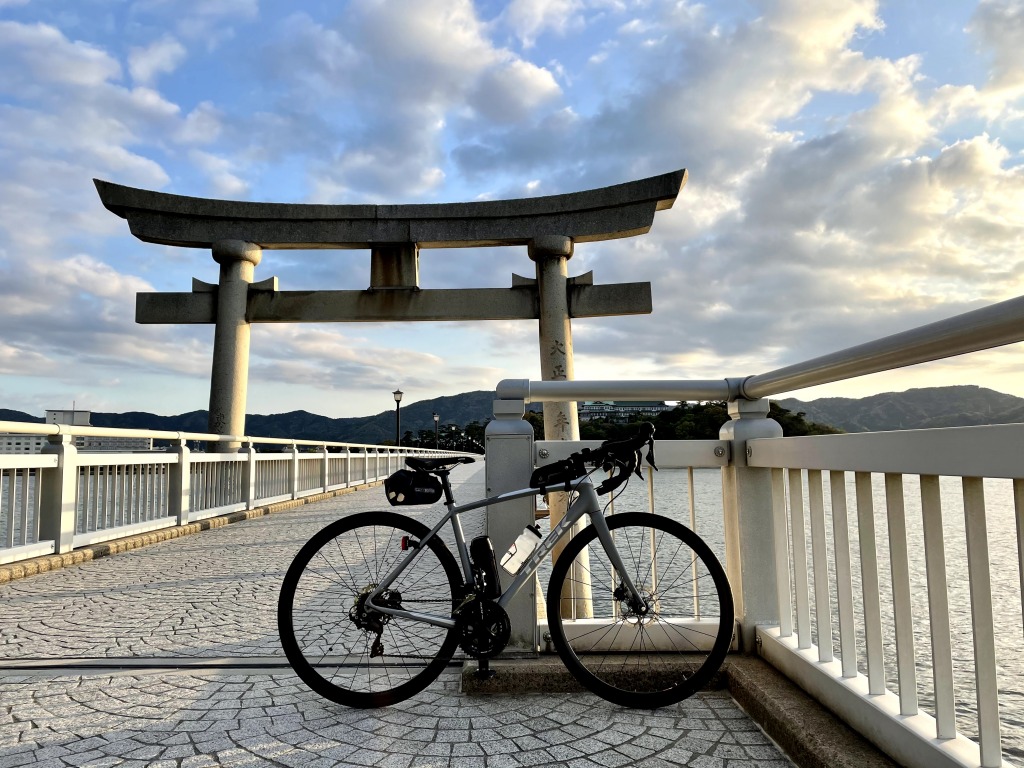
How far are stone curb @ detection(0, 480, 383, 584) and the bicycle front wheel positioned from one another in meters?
5.01

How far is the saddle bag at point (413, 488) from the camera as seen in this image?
2.60m

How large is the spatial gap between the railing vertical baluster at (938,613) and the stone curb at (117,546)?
6269mm

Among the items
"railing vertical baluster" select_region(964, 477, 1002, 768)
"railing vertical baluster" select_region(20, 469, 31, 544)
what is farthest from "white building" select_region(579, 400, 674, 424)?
"railing vertical baluster" select_region(20, 469, 31, 544)

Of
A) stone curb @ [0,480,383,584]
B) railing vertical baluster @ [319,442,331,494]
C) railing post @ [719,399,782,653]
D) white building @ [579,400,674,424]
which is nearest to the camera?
railing post @ [719,399,782,653]

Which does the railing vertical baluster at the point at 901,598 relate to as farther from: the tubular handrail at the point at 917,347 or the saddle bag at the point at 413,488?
the saddle bag at the point at 413,488

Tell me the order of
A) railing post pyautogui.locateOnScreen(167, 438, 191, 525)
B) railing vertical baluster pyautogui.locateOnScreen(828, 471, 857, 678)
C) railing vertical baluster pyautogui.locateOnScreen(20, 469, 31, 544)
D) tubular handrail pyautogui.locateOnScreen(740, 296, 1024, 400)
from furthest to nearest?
railing post pyautogui.locateOnScreen(167, 438, 191, 525)
railing vertical baluster pyautogui.locateOnScreen(20, 469, 31, 544)
railing vertical baluster pyautogui.locateOnScreen(828, 471, 857, 678)
tubular handrail pyautogui.locateOnScreen(740, 296, 1024, 400)

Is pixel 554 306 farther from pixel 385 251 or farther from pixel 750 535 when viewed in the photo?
pixel 750 535

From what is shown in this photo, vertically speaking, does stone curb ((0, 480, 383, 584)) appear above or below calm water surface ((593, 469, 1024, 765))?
above

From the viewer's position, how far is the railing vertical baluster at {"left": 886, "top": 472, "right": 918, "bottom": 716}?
1.86 metres

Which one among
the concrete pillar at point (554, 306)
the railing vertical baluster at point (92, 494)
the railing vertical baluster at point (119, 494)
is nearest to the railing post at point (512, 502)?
the railing vertical baluster at point (92, 494)

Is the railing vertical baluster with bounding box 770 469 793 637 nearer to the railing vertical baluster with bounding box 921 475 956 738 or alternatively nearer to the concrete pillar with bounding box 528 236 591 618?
the railing vertical baluster with bounding box 921 475 956 738

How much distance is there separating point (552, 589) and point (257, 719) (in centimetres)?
117

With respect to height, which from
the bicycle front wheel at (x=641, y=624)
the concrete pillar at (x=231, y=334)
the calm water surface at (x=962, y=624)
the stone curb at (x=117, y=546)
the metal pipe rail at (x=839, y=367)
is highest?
the concrete pillar at (x=231, y=334)

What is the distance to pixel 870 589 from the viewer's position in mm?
2027
